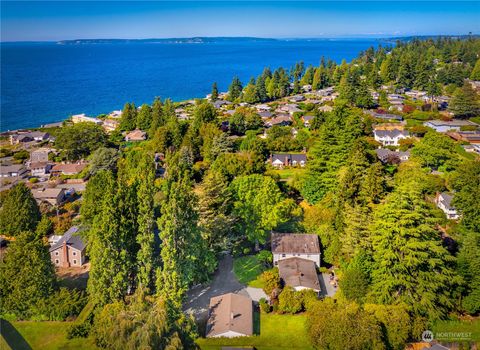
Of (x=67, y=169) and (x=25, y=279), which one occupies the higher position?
(x=25, y=279)

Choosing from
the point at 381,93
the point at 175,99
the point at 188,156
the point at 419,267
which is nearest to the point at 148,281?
the point at 419,267

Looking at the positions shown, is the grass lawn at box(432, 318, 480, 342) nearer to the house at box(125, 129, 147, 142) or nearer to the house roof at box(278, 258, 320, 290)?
the house roof at box(278, 258, 320, 290)

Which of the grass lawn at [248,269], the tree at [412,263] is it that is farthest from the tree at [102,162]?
the tree at [412,263]

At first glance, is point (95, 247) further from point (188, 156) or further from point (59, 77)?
point (59, 77)

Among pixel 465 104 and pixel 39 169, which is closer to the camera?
pixel 39 169

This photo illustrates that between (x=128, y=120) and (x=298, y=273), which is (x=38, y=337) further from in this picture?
(x=128, y=120)

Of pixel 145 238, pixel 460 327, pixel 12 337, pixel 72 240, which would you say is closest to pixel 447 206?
pixel 460 327

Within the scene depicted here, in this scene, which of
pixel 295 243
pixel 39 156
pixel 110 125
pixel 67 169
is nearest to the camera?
pixel 295 243
